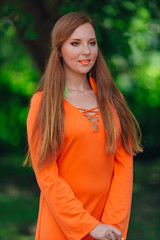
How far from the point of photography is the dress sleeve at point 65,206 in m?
2.35

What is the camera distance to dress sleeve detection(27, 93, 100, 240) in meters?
2.35

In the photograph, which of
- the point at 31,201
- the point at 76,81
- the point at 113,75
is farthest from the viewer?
the point at 31,201

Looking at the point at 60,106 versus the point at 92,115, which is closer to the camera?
the point at 60,106

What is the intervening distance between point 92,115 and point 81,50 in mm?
416

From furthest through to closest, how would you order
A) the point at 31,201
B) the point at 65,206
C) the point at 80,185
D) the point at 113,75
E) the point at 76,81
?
the point at 31,201 < the point at 113,75 < the point at 76,81 < the point at 80,185 < the point at 65,206

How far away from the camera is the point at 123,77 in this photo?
1104cm

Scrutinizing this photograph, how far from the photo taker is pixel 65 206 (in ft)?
7.73

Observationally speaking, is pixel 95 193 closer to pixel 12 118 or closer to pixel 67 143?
pixel 67 143

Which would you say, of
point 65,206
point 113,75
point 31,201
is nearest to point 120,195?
point 65,206

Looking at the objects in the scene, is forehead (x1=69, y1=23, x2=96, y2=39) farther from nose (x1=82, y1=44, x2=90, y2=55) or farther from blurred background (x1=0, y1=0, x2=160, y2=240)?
blurred background (x1=0, y1=0, x2=160, y2=240)

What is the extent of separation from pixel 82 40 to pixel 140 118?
257 inches

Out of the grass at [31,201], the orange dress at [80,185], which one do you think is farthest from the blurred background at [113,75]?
the orange dress at [80,185]

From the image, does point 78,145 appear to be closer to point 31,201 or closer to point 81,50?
point 81,50

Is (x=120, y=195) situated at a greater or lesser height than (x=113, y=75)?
lesser
